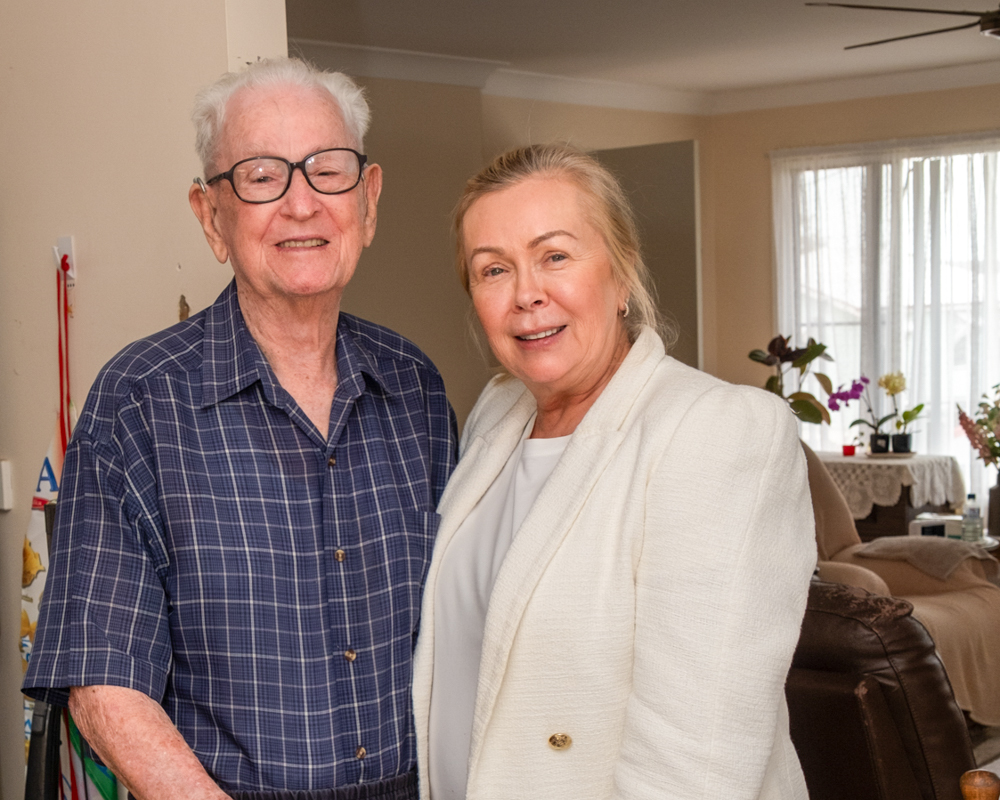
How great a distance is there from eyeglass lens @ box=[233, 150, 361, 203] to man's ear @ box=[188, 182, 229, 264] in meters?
0.09

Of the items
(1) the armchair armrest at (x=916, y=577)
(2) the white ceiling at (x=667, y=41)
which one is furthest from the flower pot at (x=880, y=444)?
(2) the white ceiling at (x=667, y=41)

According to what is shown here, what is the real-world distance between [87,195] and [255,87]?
2.70 ft

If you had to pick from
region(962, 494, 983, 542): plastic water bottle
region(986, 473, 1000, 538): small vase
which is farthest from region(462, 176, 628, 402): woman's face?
region(986, 473, 1000, 538): small vase

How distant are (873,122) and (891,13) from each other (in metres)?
1.94

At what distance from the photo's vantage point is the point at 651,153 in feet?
18.1

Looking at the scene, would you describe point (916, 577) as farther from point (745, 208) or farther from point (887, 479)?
point (745, 208)

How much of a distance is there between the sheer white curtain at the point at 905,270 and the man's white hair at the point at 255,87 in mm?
6594

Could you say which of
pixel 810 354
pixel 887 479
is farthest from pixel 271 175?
pixel 887 479

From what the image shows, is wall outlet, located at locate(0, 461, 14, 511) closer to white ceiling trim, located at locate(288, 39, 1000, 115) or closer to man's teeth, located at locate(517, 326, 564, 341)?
man's teeth, located at locate(517, 326, 564, 341)

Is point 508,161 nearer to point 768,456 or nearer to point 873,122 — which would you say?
point 768,456

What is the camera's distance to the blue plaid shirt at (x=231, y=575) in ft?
4.13

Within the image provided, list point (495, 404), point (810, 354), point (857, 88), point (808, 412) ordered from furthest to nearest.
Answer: point (857, 88)
point (810, 354)
point (808, 412)
point (495, 404)

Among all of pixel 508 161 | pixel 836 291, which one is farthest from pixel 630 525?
pixel 836 291

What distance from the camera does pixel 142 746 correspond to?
1.22 m
